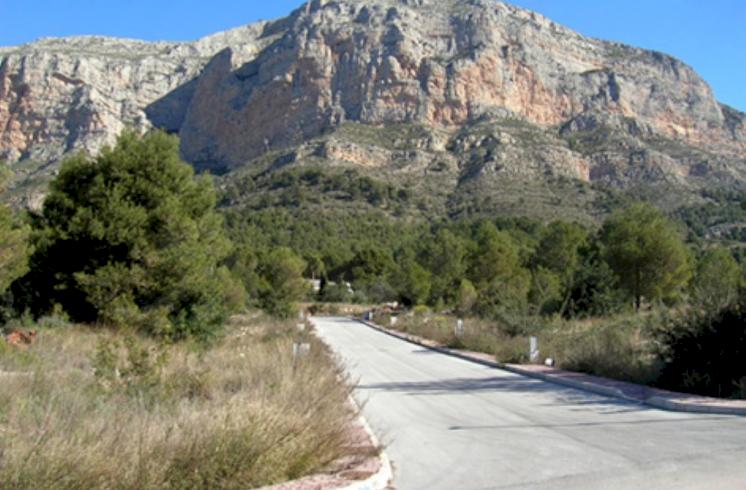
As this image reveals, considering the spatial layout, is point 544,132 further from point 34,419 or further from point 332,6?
point 34,419

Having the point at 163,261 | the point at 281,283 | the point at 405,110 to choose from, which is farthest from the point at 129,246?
the point at 405,110

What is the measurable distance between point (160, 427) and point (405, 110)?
127 m

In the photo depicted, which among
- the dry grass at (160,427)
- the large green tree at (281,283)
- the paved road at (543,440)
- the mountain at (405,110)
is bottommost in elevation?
the paved road at (543,440)

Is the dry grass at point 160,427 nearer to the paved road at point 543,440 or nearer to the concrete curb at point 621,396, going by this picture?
the paved road at point 543,440

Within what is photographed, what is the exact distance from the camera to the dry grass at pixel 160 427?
522cm

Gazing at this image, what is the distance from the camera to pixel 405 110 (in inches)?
5108

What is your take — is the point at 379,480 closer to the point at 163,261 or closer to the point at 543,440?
the point at 543,440

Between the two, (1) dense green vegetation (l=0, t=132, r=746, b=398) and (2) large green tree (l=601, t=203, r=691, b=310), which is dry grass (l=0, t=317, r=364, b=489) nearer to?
(1) dense green vegetation (l=0, t=132, r=746, b=398)

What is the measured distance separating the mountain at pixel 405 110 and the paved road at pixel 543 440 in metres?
72.3

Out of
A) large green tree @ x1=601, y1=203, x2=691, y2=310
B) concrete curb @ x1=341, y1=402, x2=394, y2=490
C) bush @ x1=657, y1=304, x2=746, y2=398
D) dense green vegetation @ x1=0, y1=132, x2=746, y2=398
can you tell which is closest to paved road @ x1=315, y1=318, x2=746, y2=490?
concrete curb @ x1=341, y1=402, x2=394, y2=490

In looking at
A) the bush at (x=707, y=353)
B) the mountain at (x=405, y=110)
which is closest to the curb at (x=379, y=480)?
the bush at (x=707, y=353)

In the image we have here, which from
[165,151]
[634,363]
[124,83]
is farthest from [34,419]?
[124,83]

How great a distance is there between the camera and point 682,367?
1454 cm

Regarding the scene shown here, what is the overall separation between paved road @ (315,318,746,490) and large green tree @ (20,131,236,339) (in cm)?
920
